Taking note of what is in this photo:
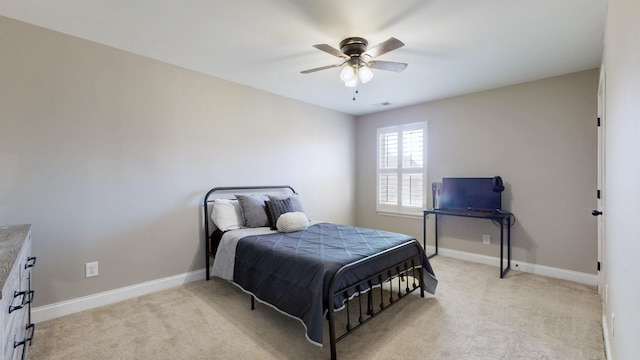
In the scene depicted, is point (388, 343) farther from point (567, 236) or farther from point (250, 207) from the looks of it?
point (567, 236)

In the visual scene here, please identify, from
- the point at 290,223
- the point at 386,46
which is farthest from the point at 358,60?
the point at 290,223

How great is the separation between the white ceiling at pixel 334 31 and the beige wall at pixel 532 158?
36cm

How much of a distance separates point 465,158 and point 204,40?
3.73 metres

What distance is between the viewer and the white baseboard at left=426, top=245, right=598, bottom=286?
10.6 ft

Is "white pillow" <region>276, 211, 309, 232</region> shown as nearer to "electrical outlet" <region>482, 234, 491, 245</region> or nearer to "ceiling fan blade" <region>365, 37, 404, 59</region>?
"ceiling fan blade" <region>365, 37, 404, 59</region>

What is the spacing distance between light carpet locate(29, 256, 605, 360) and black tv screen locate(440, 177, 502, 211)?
116 cm

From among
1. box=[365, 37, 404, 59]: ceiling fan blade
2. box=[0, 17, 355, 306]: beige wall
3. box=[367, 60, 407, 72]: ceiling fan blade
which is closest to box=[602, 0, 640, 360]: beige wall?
box=[365, 37, 404, 59]: ceiling fan blade

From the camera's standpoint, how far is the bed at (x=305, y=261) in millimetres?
1975

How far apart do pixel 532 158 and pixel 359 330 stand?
3.15 meters

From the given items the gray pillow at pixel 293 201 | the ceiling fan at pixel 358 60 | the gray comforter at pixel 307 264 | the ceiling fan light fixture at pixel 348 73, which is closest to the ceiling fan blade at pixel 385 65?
the ceiling fan at pixel 358 60

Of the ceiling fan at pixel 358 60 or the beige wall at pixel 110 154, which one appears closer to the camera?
the beige wall at pixel 110 154

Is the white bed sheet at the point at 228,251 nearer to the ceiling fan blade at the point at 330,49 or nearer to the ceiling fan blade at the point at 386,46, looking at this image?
the ceiling fan blade at the point at 330,49

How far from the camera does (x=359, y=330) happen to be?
2248mm

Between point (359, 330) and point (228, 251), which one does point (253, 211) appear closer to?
point (228, 251)
